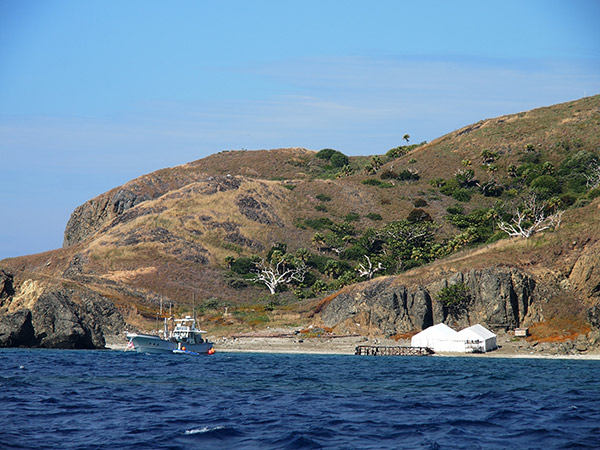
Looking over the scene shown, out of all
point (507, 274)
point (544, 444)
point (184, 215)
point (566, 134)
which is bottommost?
point (544, 444)

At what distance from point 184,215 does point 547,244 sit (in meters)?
82.1

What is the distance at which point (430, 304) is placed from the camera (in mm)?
84500

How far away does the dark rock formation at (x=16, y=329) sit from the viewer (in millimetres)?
78750

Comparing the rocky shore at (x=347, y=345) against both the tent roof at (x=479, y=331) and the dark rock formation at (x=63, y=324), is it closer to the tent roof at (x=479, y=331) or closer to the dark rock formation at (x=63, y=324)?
the tent roof at (x=479, y=331)

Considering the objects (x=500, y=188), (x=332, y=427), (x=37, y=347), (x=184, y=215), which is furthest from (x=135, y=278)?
(x=332, y=427)

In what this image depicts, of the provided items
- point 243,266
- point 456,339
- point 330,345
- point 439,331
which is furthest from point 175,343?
point 243,266

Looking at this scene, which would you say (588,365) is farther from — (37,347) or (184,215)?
(184,215)

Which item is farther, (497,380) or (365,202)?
(365,202)

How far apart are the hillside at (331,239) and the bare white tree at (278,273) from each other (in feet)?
3.02

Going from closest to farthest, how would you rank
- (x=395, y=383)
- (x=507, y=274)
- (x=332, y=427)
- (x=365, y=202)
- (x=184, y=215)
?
(x=332, y=427)
(x=395, y=383)
(x=507, y=274)
(x=184, y=215)
(x=365, y=202)

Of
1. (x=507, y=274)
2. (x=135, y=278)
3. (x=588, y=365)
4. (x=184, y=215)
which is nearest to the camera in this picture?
(x=588, y=365)

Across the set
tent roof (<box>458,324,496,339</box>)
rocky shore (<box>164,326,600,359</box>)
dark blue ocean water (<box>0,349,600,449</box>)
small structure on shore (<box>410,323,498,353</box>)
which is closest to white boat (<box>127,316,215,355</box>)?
rocky shore (<box>164,326,600,359</box>)

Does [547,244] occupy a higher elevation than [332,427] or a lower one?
higher

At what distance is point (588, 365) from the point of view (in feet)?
187
